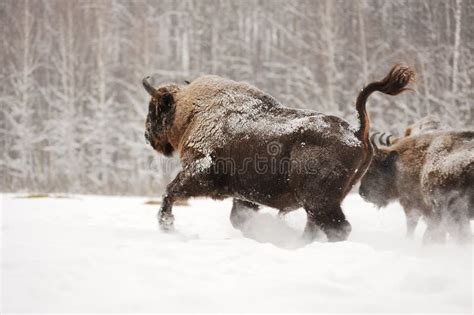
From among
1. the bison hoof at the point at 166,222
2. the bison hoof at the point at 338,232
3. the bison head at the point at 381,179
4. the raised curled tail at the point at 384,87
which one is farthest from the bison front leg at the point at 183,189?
the bison head at the point at 381,179

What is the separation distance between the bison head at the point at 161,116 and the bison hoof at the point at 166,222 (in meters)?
1.37

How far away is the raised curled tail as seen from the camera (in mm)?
4598

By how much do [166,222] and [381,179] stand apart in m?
3.80

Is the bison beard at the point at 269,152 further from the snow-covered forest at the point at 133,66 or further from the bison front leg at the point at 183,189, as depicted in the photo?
the snow-covered forest at the point at 133,66

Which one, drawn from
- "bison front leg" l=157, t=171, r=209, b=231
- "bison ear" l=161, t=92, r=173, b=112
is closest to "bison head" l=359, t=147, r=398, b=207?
"bison front leg" l=157, t=171, r=209, b=231

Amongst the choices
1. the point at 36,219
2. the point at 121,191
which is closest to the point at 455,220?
the point at 36,219

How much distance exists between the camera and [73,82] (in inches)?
795

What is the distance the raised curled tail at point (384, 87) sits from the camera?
15.1 feet

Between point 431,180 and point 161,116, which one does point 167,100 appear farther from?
point 431,180

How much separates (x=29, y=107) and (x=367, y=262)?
20.7 metres

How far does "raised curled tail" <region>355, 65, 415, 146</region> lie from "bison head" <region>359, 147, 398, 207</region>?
2.19 meters

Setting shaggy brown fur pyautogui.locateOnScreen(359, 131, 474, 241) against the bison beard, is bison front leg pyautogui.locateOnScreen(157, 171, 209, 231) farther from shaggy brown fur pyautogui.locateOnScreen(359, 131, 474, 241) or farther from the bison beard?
shaggy brown fur pyautogui.locateOnScreen(359, 131, 474, 241)

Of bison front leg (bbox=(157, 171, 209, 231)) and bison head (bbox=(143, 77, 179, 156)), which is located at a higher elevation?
bison head (bbox=(143, 77, 179, 156))

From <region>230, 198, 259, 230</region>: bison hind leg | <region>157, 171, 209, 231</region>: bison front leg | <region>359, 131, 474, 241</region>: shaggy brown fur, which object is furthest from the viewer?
<region>230, 198, 259, 230</region>: bison hind leg
